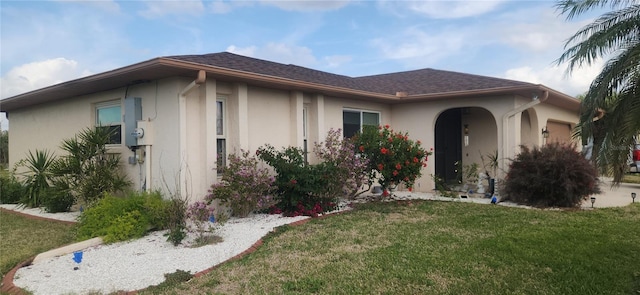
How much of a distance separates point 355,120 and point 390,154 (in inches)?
101

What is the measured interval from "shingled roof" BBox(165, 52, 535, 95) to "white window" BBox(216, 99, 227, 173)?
90 cm

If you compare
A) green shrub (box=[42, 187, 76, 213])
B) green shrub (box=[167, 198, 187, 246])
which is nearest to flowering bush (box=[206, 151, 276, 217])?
green shrub (box=[167, 198, 187, 246])

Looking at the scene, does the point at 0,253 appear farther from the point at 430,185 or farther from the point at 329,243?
the point at 430,185

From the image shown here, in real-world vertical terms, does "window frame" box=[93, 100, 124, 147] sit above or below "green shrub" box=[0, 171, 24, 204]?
above

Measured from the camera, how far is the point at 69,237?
6875mm

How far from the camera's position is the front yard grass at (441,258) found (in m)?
4.29

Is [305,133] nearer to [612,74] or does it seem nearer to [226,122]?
[226,122]

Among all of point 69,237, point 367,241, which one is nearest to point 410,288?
point 367,241

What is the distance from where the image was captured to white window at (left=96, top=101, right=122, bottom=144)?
30.1 ft

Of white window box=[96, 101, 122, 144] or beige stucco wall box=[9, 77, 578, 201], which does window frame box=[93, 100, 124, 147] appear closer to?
white window box=[96, 101, 122, 144]

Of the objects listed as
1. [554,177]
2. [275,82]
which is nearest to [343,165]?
[275,82]

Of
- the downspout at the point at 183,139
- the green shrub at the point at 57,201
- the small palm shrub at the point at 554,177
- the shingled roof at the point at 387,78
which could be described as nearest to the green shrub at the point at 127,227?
the downspout at the point at 183,139

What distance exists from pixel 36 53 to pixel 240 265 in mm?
9728

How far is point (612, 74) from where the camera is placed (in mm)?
5680
